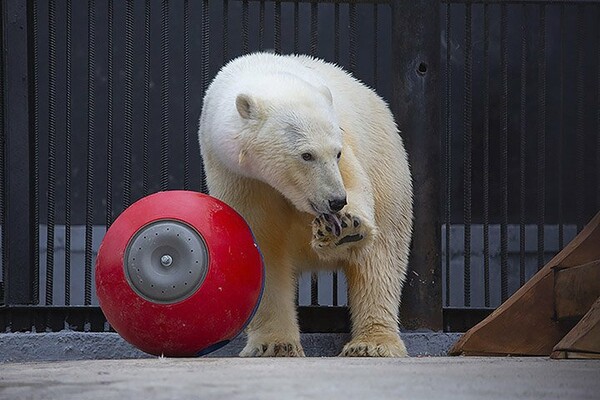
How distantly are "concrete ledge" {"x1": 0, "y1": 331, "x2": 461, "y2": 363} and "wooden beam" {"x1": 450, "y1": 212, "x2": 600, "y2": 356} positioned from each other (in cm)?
86

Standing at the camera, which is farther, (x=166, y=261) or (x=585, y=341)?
(x=166, y=261)

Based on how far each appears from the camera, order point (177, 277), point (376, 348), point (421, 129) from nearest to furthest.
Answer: point (177, 277) < point (376, 348) < point (421, 129)

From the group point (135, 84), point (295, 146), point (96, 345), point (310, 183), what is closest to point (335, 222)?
point (310, 183)

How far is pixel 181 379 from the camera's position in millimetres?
2717

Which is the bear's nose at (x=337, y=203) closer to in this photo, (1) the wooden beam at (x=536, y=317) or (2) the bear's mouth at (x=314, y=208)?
(2) the bear's mouth at (x=314, y=208)

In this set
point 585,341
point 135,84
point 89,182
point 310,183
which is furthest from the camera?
point 135,84

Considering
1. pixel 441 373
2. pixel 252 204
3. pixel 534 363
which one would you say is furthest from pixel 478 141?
pixel 441 373

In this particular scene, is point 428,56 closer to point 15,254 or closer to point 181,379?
point 15,254

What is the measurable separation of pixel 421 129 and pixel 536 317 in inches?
49.9

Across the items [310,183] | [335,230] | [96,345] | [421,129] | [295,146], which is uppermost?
[421,129]

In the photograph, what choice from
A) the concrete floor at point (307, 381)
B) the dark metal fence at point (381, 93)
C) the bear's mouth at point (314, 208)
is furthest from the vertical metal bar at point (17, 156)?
the concrete floor at point (307, 381)

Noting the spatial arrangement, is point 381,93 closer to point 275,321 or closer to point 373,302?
point 373,302

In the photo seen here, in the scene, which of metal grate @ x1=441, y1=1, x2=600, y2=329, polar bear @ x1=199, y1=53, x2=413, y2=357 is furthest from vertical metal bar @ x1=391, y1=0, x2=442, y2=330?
metal grate @ x1=441, y1=1, x2=600, y2=329

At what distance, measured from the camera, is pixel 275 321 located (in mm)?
4652
